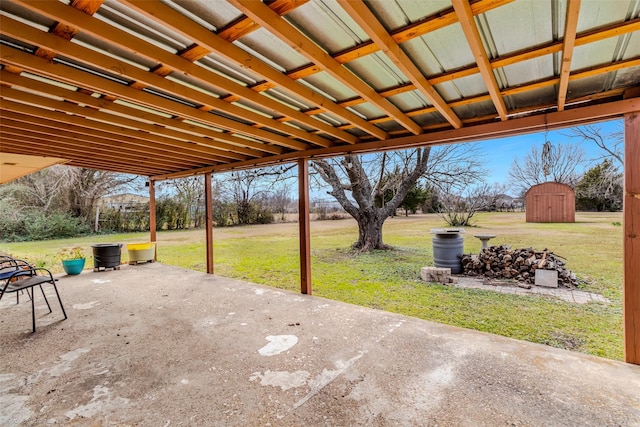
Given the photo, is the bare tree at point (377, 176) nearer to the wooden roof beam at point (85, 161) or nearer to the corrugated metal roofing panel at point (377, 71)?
the wooden roof beam at point (85, 161)

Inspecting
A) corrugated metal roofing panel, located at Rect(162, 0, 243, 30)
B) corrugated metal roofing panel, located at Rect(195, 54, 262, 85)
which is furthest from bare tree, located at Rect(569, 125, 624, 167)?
corrugated metal roofing panel, located at Rect(162, 0, 243, 30)

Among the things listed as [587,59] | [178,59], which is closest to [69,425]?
[178,59]

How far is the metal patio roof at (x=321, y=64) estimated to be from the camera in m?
1.37

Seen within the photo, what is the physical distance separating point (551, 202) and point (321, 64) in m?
4.64

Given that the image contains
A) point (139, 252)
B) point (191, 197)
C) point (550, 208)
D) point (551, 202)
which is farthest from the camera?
point (191, 197)

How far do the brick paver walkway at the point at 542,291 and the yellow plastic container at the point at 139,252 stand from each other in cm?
680

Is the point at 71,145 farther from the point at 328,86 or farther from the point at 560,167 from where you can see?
the point at 560,167

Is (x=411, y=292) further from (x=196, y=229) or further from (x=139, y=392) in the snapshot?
(x=196, y=229)

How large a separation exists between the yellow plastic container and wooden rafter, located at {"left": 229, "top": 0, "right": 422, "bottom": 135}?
6.54m

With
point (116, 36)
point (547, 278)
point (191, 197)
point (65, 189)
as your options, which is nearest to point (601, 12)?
point (116, 36)

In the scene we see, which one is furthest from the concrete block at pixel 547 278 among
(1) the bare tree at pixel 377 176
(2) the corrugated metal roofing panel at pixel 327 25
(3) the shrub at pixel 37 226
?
(3) the shrub at pixel 37 226

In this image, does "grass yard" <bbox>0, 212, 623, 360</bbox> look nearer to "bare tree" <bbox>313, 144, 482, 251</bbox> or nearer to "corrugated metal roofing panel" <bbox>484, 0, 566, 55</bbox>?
"bare tree" <bbox>313, 144, 482, 251</bbox>

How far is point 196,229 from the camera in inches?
516

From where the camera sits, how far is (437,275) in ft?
18.0
